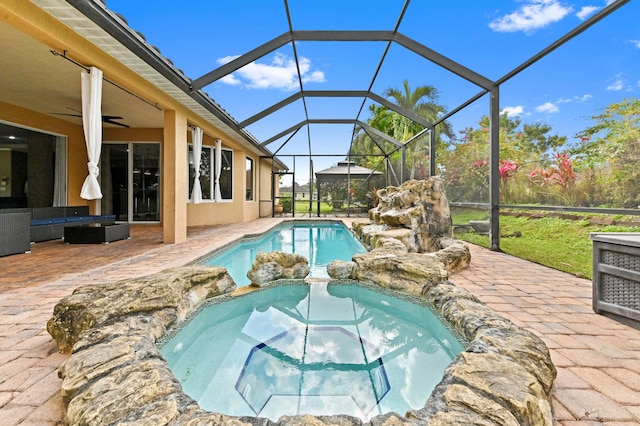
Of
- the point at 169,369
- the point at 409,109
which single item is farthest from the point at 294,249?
the point at 409,109

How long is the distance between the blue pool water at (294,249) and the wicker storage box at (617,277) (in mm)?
2828

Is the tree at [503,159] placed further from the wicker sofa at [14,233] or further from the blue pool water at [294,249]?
the wicker sofa at [14,233]

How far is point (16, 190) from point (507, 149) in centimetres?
1037

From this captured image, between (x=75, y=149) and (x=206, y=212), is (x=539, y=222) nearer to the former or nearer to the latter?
(x=206, y=212)

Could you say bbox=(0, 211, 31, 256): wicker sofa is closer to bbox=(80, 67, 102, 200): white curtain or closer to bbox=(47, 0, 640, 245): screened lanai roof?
bbox=(80, 67, 102, 200): white curtain

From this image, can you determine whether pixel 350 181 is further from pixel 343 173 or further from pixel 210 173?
pixel 210 173

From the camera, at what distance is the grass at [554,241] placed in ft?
15.1

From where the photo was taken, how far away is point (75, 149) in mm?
7777

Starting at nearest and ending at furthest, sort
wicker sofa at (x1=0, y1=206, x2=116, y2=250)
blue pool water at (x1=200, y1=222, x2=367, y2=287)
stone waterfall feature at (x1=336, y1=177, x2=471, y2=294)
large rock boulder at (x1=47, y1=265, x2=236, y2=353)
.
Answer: large rock boulder at (x1=47, y1=265, x2=236, y2=353)
stone waterfall feature at (x1=336, y1=177, x2=471, y2=294)
wicker sofa at (x1=0, y1=206, x2=116, y2=250)
blue pool water at (x1=200, y1=222, x2=367, y2=287)

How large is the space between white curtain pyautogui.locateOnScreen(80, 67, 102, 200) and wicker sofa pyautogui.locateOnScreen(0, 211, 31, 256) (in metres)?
1.44

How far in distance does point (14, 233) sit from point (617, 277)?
7152 millimetres

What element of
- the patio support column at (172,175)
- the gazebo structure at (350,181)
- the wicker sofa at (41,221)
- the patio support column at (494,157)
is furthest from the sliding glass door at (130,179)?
the patio support column at (494,157)

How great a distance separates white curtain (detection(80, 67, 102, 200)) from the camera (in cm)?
385

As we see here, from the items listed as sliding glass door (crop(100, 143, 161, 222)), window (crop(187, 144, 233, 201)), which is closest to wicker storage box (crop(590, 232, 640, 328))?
window (crop(187, 144, 233, 201))
